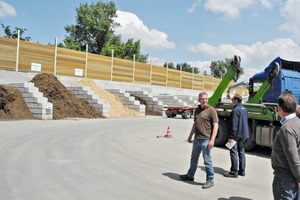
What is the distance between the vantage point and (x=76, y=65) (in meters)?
30.2

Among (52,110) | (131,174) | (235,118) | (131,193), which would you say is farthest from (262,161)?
(52,110)

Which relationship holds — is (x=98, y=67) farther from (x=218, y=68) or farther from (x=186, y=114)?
(x=218, y=68)

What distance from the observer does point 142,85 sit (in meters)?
37.2

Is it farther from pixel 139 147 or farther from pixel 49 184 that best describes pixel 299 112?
pixel 139 147

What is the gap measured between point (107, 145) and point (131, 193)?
206 inches

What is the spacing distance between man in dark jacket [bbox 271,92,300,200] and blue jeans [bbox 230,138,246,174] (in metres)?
3.65

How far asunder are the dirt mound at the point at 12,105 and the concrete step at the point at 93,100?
521 centimetres

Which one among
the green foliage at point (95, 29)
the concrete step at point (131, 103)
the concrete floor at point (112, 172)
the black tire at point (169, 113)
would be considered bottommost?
the concrete floor at point (112, 172)

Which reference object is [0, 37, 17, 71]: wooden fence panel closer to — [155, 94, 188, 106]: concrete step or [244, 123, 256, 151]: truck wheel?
[155, 94, 188, 106]: concrete step

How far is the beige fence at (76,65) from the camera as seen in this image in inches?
989

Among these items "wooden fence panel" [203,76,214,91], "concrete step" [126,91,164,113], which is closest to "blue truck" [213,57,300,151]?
"concrete step" [126,91,164,113]

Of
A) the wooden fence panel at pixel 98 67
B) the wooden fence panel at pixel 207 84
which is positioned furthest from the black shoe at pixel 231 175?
the wooden fence panel at pixel 207 84

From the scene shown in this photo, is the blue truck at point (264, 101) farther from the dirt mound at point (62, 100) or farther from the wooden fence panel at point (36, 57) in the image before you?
the wooden fence panel at point (36, 57)

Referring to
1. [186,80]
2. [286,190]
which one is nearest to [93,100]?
[286,190]
